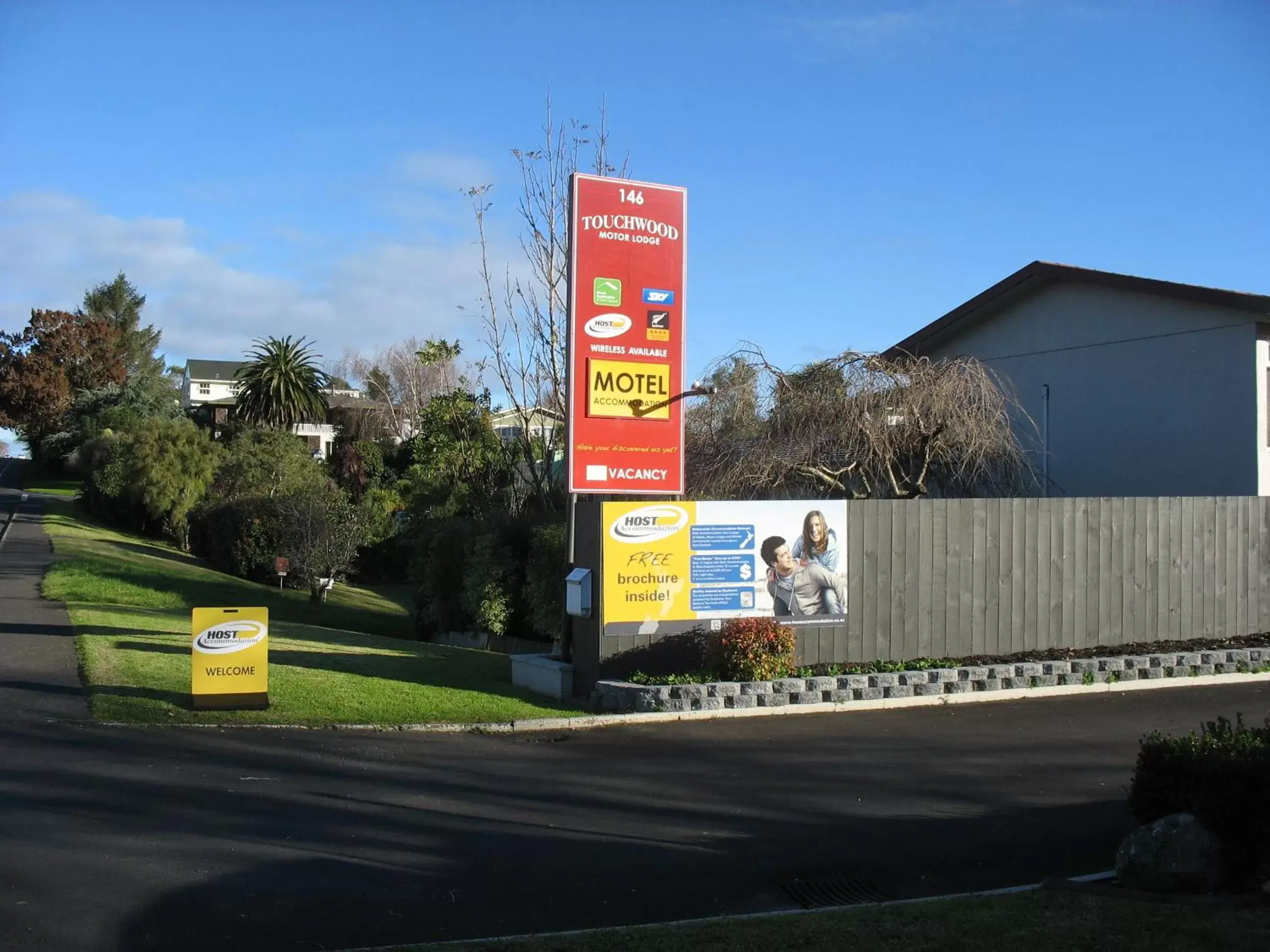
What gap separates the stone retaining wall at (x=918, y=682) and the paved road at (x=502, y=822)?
42 centimetres

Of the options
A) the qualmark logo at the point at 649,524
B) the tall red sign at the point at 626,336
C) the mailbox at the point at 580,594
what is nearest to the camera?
the mailbox at the point at 580,594

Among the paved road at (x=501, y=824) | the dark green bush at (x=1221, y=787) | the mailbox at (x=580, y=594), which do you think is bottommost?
the paved road at (x=501, y=824)

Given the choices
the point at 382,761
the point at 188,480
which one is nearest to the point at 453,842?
the point at 382,761

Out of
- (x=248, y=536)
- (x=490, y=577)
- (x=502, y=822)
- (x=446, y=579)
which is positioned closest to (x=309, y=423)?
(x=248, y=536)

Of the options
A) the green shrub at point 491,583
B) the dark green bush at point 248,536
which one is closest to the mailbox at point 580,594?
the green shrub at point 491,583

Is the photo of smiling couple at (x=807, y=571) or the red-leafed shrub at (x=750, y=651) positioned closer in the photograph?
the red-leafed shrub at (x=750, y=651)

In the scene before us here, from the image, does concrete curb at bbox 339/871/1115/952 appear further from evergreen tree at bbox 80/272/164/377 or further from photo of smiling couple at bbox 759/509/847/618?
evergreen tree at bbox 80/272/164/377

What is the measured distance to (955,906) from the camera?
6148 millimetres

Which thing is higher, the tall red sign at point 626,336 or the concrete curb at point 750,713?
the tall red sign at point 626,336

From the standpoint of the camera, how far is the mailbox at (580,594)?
13.1m

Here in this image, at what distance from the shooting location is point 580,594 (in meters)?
13.2

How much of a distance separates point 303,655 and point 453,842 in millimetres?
8959

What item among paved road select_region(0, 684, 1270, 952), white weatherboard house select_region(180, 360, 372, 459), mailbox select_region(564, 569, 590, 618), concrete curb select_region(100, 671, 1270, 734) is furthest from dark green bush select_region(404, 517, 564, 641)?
white weatherboard house select_region(180, 360, 372, 459)

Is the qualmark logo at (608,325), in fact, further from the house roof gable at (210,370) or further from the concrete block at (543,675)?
the house roof gable at (210,370)
